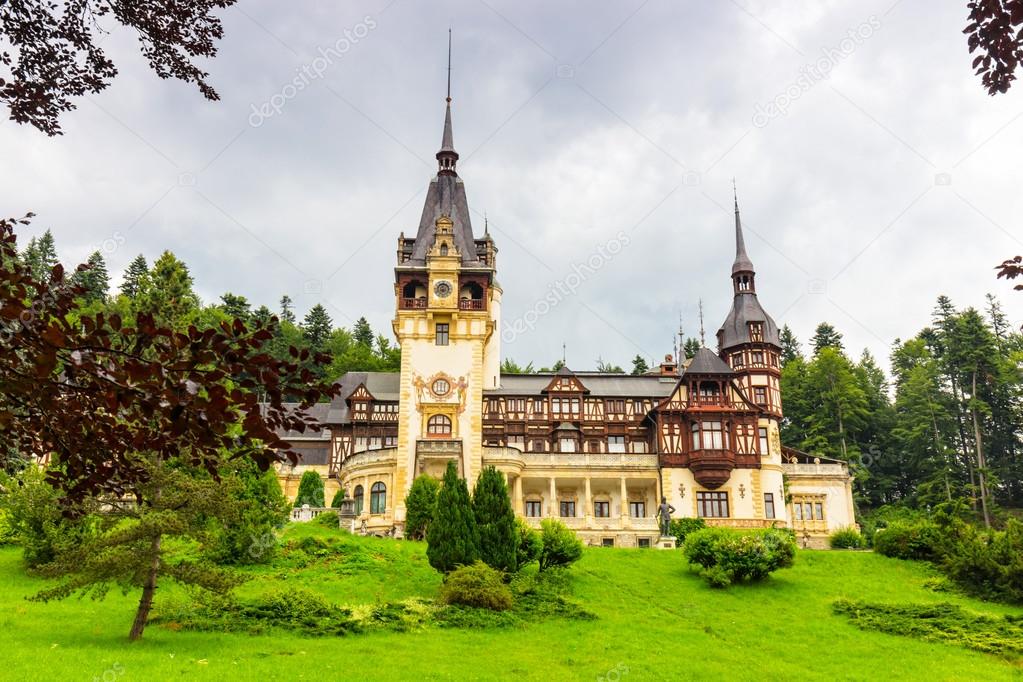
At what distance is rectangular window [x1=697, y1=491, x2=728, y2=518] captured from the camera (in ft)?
160

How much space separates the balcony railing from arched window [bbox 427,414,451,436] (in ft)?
22.4

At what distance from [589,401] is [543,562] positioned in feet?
85.2

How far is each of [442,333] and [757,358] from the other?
21.8m

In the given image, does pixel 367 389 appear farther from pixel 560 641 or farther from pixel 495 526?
pixel 560 641

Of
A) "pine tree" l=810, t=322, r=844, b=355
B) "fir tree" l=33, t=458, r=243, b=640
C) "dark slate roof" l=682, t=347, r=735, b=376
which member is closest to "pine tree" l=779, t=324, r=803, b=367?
"pine tree" l=810, t=322, r=844, b=355

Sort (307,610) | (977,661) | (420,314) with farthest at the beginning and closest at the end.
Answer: (420,314), (307,610), (977,661)

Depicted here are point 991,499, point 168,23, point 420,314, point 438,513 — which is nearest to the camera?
point 168,23

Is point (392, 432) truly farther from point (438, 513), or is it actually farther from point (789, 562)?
point (789, 562)

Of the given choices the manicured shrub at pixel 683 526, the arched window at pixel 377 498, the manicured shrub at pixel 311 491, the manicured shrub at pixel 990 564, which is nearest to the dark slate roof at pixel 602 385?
the manicured shrub at pixel 683 526

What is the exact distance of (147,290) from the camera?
6519 cm

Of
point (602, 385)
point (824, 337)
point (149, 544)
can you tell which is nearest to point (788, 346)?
point (824, 337)

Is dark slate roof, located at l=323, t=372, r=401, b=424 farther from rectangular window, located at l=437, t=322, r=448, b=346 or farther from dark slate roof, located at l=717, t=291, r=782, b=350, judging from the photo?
dark slate roof, located at l=717, t=291, r=782, b=350

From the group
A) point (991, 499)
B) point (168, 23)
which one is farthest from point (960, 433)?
point (168, 23)

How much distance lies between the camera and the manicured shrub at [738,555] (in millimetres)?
29859
